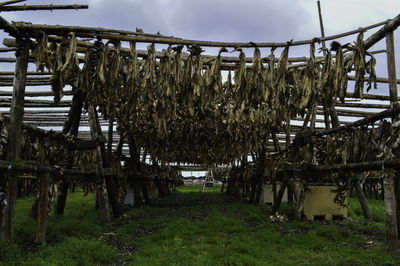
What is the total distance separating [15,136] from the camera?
4.71 meters

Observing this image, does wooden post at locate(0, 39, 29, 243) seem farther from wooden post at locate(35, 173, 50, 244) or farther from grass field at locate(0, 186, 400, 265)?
wooden post at locate(35, 173, 50, 244)

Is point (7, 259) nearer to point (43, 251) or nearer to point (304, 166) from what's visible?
point (43, 251)

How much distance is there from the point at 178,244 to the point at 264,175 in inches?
307

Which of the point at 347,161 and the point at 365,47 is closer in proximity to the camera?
the point at 365,47

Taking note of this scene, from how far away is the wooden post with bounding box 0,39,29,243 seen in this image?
462cm

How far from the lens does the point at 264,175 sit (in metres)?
12.7

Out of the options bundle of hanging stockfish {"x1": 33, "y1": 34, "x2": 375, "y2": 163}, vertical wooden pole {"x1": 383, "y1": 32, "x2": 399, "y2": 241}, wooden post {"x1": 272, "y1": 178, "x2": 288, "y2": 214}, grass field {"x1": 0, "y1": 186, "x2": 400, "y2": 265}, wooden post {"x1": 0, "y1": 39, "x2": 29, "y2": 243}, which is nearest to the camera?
grass field {"x1": 0, "y1": 186, "x2": 400, "y2": 265}

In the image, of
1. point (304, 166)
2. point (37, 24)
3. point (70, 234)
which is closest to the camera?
point (37, 24)

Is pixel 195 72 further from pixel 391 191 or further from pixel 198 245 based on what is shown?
pixel 391 191

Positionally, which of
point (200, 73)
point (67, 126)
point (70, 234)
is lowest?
point (70, 234)

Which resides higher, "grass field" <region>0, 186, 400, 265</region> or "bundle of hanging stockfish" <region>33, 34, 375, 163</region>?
"bundle of hanging stockfish" <region>33, 34, 375, 163</region>

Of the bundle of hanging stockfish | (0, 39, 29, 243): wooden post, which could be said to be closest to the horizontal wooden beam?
the bundle of hanging stockfish

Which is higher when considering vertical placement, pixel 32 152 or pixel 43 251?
pixel 32 152

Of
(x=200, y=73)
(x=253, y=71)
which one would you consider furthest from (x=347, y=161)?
(x=200, y=73)
